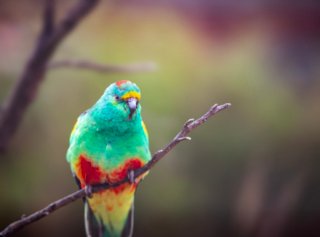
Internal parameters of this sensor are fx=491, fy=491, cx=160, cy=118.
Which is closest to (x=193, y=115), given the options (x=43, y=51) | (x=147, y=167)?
(x=43, y=51)

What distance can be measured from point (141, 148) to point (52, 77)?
996 millimetres

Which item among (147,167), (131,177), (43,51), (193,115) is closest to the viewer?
(147,167)

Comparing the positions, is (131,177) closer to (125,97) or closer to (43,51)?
(125,97)

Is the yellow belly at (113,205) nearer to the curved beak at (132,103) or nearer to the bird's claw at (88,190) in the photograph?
the bird's claw at (88,190)

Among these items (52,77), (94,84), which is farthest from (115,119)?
(52,77)

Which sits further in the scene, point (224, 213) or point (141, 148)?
point (224, 213)

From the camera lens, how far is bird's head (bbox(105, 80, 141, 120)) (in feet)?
3.31

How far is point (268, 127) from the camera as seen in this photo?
Answer: 204cm

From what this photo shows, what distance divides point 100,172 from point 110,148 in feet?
0.19

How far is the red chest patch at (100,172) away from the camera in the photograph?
1069 mm

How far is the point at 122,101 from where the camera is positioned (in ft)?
3.39

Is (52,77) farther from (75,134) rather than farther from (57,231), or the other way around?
(75,134)

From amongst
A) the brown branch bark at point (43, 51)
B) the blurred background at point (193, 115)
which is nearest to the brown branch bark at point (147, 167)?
the brown branch bark at point (43, 51)

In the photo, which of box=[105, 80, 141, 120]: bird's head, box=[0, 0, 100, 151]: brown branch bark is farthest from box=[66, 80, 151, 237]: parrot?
box=[0, 0, 100, 151]: brown branch bark
